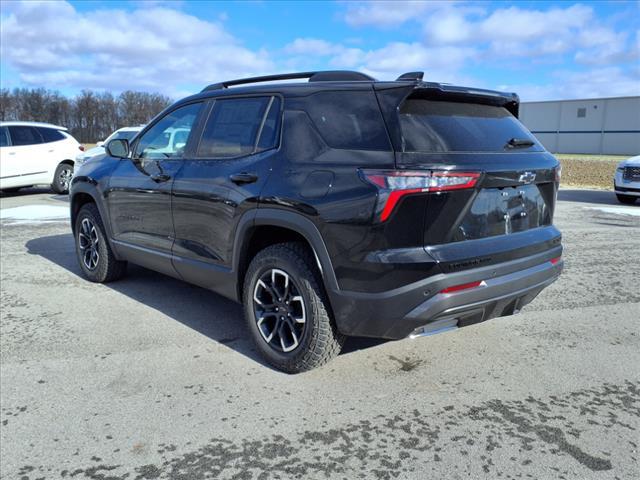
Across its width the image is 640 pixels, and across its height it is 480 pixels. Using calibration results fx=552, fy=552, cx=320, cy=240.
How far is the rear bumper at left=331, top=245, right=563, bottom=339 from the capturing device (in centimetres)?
300

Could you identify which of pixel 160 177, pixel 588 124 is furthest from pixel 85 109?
pixel 160 177

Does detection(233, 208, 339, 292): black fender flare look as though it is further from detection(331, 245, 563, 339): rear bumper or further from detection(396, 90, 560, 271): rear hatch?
detection(396, 90, 560, 271): rear hatch

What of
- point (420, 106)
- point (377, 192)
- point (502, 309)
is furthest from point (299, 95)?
point (502, 309)

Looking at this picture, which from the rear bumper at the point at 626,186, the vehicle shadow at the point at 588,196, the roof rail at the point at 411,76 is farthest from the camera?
the vehicle shadow at the point at 588,196

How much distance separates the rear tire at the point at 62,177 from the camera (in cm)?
1377

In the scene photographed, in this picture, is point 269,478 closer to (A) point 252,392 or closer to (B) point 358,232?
(A) point 252,392

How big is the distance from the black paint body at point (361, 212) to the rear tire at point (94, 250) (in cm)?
160

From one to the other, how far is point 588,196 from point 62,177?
13.5 metres

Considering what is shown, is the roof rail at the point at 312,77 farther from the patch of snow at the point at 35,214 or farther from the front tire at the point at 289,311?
the patch of snow at the point at 35,214

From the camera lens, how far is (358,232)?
9.95 feet

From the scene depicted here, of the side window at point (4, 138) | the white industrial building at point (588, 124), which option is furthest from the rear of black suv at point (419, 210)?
the white industrial building at point (588, 124)

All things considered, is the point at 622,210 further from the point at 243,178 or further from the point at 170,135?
the point at 243,178

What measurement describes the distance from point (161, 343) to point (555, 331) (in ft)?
9.99

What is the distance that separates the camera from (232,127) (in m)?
4.04
